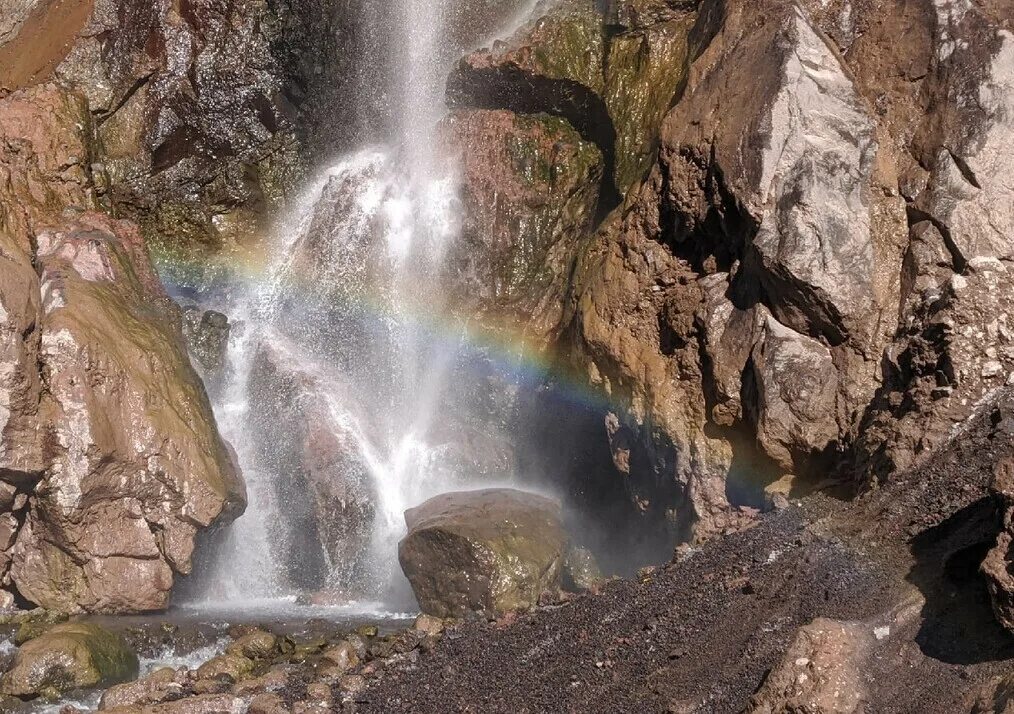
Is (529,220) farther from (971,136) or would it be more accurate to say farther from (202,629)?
(202,629)

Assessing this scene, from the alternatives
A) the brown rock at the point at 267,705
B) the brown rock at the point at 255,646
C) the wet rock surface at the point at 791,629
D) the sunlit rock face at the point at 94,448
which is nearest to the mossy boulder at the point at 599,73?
the sunlit rock face at the point at 94,448

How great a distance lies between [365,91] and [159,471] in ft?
32.6

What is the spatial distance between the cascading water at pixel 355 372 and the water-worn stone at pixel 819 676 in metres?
9.35

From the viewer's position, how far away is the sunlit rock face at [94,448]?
15.1 metres

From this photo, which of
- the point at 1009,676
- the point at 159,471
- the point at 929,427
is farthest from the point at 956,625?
the point at 159,471

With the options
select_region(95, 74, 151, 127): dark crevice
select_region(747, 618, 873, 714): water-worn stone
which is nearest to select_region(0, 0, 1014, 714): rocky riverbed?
select_region(747, 618, 873, 714): water-worn stone

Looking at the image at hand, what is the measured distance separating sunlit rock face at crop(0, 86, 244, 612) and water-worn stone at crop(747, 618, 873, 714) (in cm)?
1003

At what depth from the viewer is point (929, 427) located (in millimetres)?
11656

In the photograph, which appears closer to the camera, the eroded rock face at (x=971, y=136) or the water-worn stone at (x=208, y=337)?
the eroded rock face at (x=971, y=136)

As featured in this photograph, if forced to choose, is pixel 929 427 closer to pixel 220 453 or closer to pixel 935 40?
pixel 935 40

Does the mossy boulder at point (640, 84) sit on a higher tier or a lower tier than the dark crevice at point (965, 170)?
higher

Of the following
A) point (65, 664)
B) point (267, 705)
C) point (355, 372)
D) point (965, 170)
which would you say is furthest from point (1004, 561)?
point (355, 372)

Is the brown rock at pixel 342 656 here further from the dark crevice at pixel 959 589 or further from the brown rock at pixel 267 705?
the dark crevice at pixel 959 589

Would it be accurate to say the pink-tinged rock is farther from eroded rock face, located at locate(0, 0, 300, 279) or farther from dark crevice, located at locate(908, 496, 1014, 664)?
dark crevice, located at locate(908, 496, 1014, 664)
